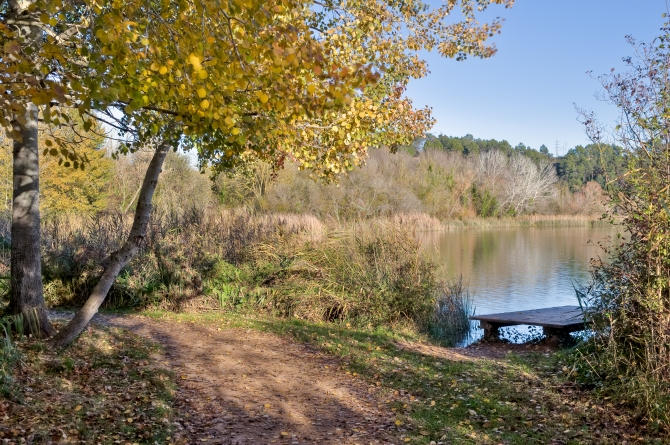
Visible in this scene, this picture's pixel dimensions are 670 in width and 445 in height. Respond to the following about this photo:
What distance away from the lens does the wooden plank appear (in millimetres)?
10188

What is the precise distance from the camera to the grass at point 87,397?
421 cm

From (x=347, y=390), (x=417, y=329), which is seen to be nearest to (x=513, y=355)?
(x=417, y=329)

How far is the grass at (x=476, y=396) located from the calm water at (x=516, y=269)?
3.59m

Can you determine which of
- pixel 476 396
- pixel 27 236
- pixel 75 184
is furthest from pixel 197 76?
pixel 75 184

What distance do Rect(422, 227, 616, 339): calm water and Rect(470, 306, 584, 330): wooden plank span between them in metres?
0.72

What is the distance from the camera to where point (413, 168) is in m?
46.7

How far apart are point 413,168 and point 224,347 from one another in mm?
40164

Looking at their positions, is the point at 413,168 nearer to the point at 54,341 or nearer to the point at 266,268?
the point at 266,268

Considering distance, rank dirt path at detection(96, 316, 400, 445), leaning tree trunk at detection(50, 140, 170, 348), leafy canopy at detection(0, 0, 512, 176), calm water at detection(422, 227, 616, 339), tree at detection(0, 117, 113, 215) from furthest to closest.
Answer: tree at detection(0, 117, 113, 215)
calm water at detection(422, 227, 616, 339)
leaning tree trunk at detection(50, 140, 170, 348)
dirt path at detection(96, 316, 400, 445)
leafy canopy at detection(0, 0, 512, 176)

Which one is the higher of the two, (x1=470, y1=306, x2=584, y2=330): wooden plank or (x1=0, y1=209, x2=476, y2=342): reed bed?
(x1=0, y1=209, x2=476, y2=342): reed bed

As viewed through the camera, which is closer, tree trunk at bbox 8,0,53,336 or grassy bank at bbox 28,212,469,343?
tree trunk at bbox 8,0,53,336

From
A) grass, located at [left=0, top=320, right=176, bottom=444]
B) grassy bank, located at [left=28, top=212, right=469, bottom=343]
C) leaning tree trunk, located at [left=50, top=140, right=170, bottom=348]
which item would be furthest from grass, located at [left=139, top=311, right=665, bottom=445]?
leaning tree trunk, located at [left=50, top=140, right=170, bottom=348]

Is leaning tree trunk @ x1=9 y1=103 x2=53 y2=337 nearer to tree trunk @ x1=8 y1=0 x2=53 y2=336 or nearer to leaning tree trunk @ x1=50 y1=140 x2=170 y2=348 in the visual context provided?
tree trunk @ x1=8 y1=0 x2=53 y2=336

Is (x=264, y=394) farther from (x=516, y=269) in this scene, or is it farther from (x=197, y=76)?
(x=516, y=269)
